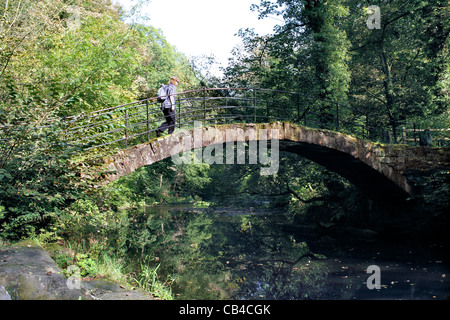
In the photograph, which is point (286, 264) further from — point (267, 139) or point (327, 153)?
point (327, 153)

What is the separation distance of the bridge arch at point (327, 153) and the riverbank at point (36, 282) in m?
2.46

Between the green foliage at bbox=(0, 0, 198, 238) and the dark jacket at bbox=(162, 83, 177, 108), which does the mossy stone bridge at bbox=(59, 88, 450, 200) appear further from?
the green foliage at bbox=(0, 0, 198, 238)

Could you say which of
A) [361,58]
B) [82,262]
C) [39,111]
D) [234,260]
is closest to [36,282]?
[82,262]

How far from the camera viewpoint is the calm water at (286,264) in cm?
834

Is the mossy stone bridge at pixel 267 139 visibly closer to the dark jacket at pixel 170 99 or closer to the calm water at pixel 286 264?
the dark jacket at pixel 170 99

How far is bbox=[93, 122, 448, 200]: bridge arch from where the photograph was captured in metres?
8.41

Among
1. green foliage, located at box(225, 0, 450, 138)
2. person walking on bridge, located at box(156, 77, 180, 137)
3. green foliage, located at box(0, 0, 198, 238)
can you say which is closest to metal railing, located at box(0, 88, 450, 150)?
green foliage, located at box(225, 0, 450, 138)

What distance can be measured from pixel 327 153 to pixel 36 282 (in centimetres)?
1005

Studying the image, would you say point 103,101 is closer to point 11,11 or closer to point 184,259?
point 11,11

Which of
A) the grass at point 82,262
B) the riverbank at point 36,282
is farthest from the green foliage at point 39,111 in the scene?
the riverbank at point 36,282

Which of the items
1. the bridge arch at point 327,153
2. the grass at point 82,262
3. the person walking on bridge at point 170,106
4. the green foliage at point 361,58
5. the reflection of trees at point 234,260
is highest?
the green foliage at point 361,58

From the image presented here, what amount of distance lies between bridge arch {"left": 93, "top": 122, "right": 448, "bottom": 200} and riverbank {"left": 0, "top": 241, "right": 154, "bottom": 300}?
8.08ft

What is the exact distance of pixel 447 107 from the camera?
15984 mm
